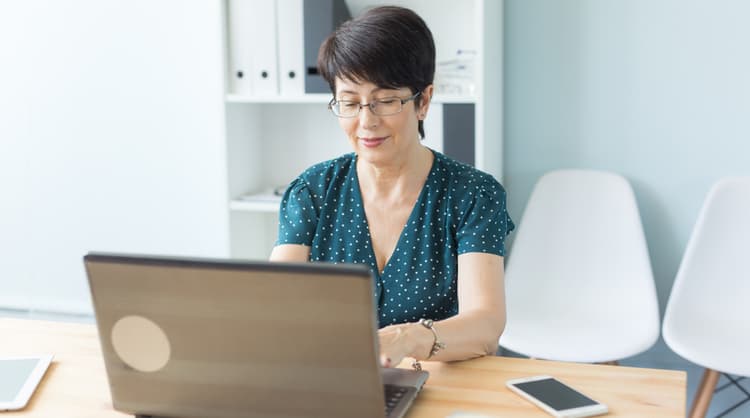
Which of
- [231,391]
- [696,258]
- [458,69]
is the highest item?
[458,69]

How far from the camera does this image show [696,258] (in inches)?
103

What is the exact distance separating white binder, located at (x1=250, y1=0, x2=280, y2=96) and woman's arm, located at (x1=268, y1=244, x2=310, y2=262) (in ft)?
3.87

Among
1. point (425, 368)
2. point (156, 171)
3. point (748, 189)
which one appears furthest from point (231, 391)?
point (156, 171)

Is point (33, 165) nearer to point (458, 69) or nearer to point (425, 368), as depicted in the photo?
point (458, 69)

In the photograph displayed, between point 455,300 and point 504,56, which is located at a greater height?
point 504,56

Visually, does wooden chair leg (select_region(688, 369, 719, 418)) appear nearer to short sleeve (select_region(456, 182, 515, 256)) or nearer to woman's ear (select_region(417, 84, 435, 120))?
short sleeve (select_region(456, 182, 515, 256))

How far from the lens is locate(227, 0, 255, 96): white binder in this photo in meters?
2.81

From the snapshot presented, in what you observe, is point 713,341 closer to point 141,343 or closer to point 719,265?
point 719,265

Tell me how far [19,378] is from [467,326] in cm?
74

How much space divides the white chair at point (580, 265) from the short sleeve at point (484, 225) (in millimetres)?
869

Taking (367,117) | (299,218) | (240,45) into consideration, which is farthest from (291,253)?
(240,45)

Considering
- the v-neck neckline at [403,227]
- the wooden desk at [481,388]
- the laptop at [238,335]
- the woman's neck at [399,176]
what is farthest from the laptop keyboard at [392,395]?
the woman's neck at [399,176]

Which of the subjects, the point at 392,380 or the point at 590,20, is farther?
the point at 590,20

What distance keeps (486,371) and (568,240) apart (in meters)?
1.47
